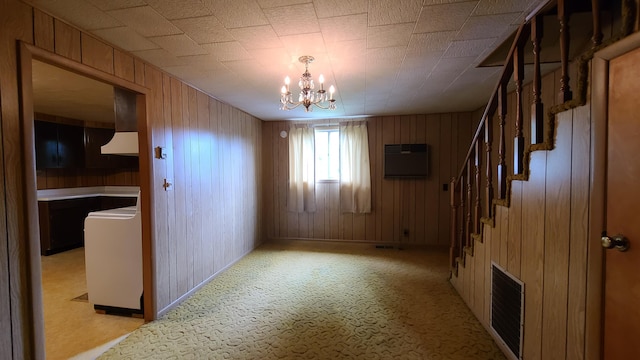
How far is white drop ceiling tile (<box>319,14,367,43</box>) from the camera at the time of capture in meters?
1.71

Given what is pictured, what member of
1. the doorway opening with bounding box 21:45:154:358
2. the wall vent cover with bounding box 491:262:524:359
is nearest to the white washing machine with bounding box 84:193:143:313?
the doorway opening with bounding box 21:45:154:358

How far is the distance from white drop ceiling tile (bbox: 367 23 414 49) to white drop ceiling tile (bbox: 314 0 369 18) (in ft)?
0.77

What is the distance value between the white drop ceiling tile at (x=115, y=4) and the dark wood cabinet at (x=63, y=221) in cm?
448

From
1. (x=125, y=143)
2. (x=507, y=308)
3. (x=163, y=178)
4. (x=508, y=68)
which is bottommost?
(x=507, y=308)

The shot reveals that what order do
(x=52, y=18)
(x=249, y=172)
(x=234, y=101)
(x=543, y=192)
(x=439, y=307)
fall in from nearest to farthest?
(x=543, y=192) < (x=52, y=18) < (x=439, y=307) < (x=234, y=101) < (x=249, y=172)

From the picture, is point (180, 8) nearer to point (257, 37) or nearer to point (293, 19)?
point (257, 37)

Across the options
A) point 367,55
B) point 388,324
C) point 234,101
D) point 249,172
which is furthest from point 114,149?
point 388,324

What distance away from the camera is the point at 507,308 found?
6.27 ft

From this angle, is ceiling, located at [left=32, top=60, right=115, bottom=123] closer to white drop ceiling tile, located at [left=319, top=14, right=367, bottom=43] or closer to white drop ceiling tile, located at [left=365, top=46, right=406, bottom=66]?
white drop ceiling tile, located at [left=319, top=14, right=367, bottom=43]

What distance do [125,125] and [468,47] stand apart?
10.5 feet

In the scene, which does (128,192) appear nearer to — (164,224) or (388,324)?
(164,224)

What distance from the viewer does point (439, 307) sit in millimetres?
2613

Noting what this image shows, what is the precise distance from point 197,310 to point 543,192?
9.90ft

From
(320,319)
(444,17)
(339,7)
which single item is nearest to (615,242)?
(444,17)
